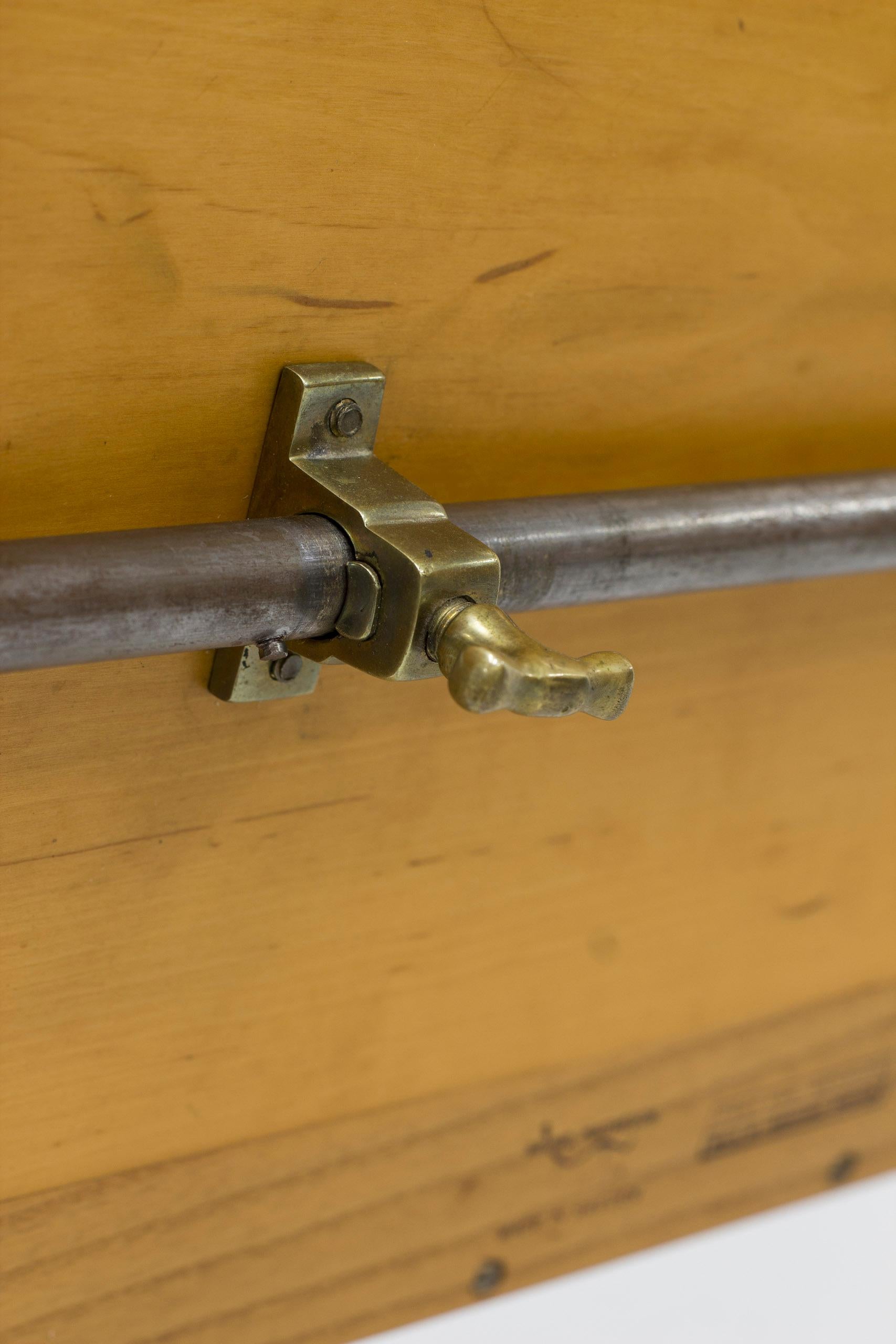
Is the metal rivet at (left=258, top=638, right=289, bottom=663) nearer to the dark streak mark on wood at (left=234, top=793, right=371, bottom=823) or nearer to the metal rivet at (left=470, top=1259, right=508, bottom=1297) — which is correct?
the dark streak mark on wood at (left=234, top=793, right=371, bottom=823)

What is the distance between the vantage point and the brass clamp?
31cm

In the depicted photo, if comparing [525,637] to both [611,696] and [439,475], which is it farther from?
[439,475]

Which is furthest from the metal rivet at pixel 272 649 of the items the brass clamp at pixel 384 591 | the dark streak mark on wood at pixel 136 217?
the dark streak mark on wood at pixel 136 217

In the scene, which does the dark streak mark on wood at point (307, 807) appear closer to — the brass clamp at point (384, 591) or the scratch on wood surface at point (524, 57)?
the brass clamp at point (384, 591)

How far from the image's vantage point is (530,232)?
16.3 inches

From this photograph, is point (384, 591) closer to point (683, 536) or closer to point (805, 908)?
point (683, 536)

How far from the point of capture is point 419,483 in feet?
1.42

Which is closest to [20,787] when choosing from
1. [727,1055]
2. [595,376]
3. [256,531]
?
[256,531]

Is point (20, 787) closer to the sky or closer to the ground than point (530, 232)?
closer to the ground

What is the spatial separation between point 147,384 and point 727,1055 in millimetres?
431

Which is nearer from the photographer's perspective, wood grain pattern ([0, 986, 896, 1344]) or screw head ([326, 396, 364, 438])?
screw head ([326, 396, 364, 438])

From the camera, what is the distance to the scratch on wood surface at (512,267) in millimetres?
414

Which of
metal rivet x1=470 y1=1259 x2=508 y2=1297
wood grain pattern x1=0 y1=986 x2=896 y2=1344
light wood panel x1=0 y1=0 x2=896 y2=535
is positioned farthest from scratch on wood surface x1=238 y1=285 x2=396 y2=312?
metal rivet x1=470 y1=1259 x2=508 y2=1297

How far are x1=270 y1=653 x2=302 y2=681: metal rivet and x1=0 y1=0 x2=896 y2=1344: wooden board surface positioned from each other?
0.07ft
